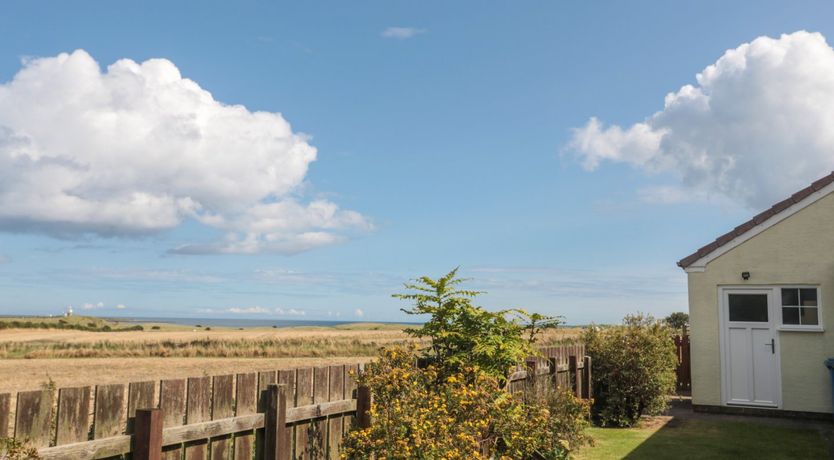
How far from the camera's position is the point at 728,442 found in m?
10.8

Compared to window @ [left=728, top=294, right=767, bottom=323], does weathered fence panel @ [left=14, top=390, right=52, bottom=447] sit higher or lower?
lower

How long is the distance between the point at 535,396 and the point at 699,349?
5867 mm

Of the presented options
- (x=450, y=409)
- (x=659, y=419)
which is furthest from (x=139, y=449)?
(x=659, y=419)

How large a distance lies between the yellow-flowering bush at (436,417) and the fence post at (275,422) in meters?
0.75

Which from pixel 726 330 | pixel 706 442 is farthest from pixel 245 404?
pixel 726 330

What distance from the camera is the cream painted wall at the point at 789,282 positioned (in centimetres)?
1275

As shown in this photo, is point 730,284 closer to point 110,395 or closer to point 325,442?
point 325,442

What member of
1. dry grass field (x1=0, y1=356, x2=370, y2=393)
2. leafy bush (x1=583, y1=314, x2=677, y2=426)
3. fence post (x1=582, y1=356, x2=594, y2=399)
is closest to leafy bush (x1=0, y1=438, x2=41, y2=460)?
fence post (x1=582, y1=356, x2=594, y2=399)

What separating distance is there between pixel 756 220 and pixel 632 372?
425 centimetres

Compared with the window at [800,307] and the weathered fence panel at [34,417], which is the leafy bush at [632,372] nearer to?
the window at [800,307]

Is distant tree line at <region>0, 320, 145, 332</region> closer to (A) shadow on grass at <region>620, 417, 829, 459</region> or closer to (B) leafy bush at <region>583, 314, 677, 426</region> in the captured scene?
(B) leafy bush at <region>583, 314, 677, 426</region>

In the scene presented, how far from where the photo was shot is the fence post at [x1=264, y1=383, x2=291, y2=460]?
5.92 meters

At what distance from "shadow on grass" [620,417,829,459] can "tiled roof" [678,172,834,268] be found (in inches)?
134

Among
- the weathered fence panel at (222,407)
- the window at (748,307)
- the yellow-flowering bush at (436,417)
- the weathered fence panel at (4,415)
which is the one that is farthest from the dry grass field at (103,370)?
the weathered fence panel at (4,415)
